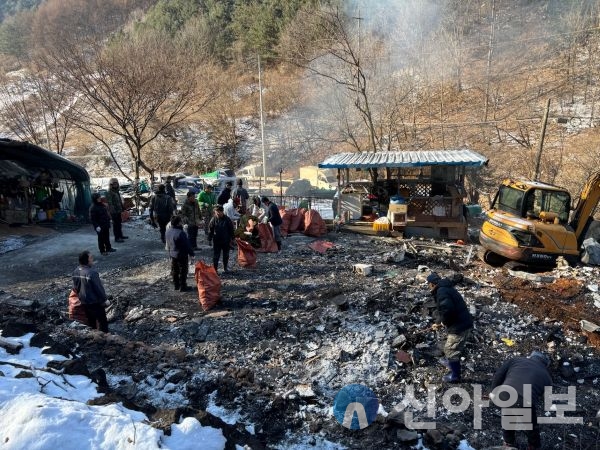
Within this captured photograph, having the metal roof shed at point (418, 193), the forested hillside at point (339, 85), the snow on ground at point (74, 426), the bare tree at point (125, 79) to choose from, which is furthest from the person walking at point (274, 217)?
the forested hillside at point (339, 85)

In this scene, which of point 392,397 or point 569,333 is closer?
point 392,397

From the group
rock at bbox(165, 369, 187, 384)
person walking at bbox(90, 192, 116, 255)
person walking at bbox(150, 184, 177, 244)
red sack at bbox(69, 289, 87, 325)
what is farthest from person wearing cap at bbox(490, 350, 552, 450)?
person walking at bbox(90, 192, 116, 255)

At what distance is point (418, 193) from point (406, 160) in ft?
6.36

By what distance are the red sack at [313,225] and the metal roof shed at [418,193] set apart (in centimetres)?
130

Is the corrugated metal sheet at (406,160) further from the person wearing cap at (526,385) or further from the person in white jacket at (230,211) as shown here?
the person wearing cap at (526,385)

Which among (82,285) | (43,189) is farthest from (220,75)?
(82,285)

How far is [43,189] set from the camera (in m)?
13.8

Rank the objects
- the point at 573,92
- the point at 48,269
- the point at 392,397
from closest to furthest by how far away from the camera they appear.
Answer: the point at 392,397 → the point at 48,269 → the point at 573,92

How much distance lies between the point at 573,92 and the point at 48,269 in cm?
3258

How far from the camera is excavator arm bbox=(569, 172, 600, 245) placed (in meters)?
9.58

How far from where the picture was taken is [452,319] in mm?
5078

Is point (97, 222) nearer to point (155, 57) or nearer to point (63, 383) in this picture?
point (63, 383)

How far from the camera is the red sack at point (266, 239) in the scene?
10328mm

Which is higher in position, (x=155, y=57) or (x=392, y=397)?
(x=155, y=57)
